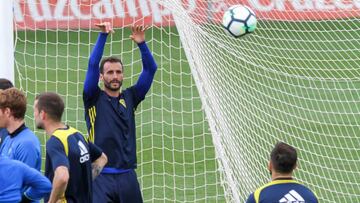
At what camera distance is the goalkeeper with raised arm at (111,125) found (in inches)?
287

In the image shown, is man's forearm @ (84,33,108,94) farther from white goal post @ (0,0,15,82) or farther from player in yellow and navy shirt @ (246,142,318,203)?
player in yellow and navy shirt @ (246,142,318,203)

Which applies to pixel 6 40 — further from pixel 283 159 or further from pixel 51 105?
pixel 283 159

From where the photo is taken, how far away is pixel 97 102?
7.43m

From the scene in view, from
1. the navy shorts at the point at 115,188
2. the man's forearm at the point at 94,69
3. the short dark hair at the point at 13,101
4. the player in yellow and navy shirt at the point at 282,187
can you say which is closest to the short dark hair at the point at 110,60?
the man's forearm at the point at 94,69

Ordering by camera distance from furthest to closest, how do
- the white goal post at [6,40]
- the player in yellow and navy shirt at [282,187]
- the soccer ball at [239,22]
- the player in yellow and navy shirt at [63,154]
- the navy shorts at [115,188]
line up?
the soccer ball at [239,22] < the white goal post at [6,40] < the navy shorts at [115,188] < the player in yellow and navy shirt at [63,154] < the player in yellow and navy shirt at [282,187]

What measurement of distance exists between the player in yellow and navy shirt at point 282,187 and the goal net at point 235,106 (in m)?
2.82

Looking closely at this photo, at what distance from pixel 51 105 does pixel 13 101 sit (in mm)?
265

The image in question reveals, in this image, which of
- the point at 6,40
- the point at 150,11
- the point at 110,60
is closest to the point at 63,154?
the point at 110,60

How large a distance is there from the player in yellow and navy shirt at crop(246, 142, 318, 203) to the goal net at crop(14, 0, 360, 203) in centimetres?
282

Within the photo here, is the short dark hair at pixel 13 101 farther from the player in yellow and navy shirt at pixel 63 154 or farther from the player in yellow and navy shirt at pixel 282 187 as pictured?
the player in yellow and navy shirt at pixel 282 187

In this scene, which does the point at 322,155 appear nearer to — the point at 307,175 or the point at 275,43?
the point at 307,175

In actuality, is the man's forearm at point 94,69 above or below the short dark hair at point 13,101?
above

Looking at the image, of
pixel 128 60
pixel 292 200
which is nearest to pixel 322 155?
pixel 292 200

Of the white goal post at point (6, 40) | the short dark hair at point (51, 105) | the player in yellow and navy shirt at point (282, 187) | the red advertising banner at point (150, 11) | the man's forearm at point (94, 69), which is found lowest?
the player in yellow and navy shirt at point (282, 187)
